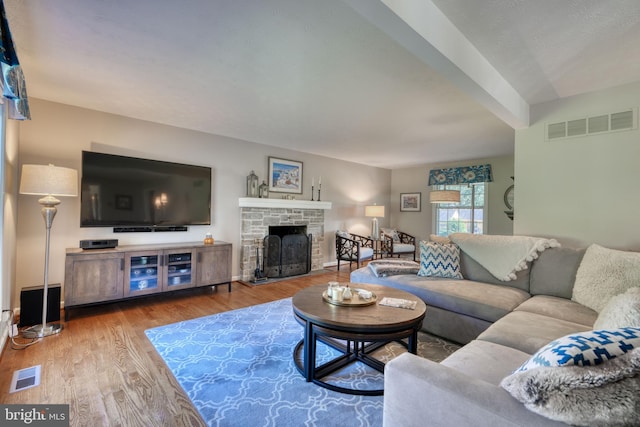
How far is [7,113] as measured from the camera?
2.14 metres

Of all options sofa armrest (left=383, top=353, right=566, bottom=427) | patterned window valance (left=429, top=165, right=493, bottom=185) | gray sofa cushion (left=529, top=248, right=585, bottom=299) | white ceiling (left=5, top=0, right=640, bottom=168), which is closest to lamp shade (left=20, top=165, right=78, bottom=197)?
white ceiling (left=5, top=0, right=640, bottom=168)

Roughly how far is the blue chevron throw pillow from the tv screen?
9.98ft

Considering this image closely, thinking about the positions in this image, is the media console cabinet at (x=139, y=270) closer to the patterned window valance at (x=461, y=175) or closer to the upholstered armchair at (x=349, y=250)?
the upholstered armchair at (x=349, y=250)

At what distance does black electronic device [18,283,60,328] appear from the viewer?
2.62 m

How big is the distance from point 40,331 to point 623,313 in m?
4.10

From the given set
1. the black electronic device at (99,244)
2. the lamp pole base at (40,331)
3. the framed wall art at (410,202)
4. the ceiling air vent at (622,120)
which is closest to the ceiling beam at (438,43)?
the ceiling air vent at (622,120)

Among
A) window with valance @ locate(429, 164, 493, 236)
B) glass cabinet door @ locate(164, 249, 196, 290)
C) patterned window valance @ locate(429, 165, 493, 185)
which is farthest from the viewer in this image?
window with valance @ locate(429, 164, 493, 236)

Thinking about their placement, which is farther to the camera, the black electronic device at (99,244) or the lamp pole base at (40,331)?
the black electronic device at (99,244)

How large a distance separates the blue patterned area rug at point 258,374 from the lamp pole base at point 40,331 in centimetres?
86

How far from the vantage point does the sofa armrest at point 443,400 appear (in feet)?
2.70

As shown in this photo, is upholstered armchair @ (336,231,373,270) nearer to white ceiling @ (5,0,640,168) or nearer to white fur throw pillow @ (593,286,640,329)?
white ceiling @ (5,0,640,168)

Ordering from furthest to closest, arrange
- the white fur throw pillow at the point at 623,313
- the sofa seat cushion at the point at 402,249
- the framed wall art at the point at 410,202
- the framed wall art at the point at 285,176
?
the framed wall art at the point at 410,202, the sofa seat cushion at the point at 402,249, the framed wall art at the point at 285,176, the white fur throw pillow at the point at 623,313

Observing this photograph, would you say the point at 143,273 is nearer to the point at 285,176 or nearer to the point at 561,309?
the point at 285,176

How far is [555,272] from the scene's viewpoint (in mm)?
2496
